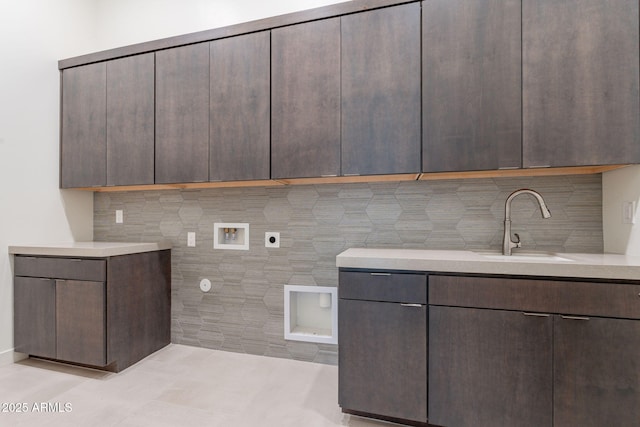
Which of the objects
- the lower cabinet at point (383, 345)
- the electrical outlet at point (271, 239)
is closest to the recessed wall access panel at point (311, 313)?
the electrical outlet at point (271, 239)

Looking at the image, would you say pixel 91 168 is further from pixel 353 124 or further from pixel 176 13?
pixel 353 124

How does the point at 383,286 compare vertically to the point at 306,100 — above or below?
below

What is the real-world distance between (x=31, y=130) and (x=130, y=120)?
78cm

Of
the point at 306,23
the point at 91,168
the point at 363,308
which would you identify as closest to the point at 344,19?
the point at 306,23

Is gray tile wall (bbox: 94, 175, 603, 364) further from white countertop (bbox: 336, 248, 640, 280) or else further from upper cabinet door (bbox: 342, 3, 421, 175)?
white countertop (bbox: 336, 248, 640, 280)

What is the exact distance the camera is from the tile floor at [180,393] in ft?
5.42

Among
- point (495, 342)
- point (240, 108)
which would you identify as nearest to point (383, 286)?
point (495, 342)

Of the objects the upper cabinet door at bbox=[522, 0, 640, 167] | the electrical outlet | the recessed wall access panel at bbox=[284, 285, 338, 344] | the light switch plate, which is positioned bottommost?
the recessed wall access panel at bbox=[284, 285, 338, 344]

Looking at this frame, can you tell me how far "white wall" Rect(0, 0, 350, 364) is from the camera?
7.43 feet

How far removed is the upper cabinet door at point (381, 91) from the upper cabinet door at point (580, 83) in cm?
57

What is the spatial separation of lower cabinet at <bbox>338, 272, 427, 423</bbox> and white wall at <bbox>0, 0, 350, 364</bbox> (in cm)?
208

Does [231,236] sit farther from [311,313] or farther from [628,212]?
[628,212]

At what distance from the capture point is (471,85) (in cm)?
170

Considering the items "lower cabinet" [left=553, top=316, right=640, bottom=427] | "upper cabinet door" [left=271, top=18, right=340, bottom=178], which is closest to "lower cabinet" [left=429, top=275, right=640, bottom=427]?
"lower cabinet" [left=553, top=316, right=640, bottom=427]
